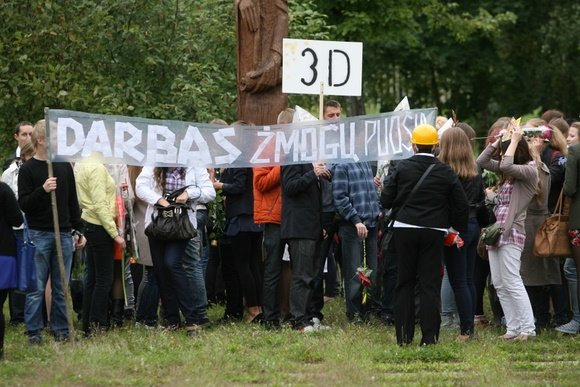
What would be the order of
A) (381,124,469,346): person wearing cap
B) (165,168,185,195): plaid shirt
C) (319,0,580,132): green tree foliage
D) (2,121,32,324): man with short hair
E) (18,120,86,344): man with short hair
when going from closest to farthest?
(381,124,469,346): person wearing cap, (18,120,86,344): man with short hair, (165,168,185,195): plaid shirt, (2,121,32,324): man with short hair, (319,0,580,132): green tree foliage

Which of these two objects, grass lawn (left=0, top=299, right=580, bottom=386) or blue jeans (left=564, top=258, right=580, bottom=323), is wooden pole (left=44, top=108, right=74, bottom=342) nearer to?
grass lawn (left=0, top=299, right=580, bottom=386)

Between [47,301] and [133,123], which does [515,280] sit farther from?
[47,301]

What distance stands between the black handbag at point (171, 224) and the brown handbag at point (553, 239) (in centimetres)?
337

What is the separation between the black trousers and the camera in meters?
10.9

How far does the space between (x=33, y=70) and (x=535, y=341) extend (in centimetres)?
762

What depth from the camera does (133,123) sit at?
11.7 m

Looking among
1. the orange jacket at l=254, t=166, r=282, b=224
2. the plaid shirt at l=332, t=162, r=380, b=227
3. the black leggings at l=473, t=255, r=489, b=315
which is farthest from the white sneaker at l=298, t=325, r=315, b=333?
the black leggings at l=473, t=255, r=489, b=315

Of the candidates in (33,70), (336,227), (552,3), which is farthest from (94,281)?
(552,3)

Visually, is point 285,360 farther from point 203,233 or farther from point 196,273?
point 203,233

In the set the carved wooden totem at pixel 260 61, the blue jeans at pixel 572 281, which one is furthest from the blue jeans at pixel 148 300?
the blue jeans at pixel 572 281

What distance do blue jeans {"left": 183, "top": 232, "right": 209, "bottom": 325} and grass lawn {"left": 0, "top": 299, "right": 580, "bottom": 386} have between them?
26cm

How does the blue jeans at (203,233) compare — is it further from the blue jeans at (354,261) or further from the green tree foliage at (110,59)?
the green tree foliage at (110,59)

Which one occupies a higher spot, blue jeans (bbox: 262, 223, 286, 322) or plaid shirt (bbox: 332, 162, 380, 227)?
plaid shirt (bbox: 332, 162, 380, 227)

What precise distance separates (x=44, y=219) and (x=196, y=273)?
1.65 metres
